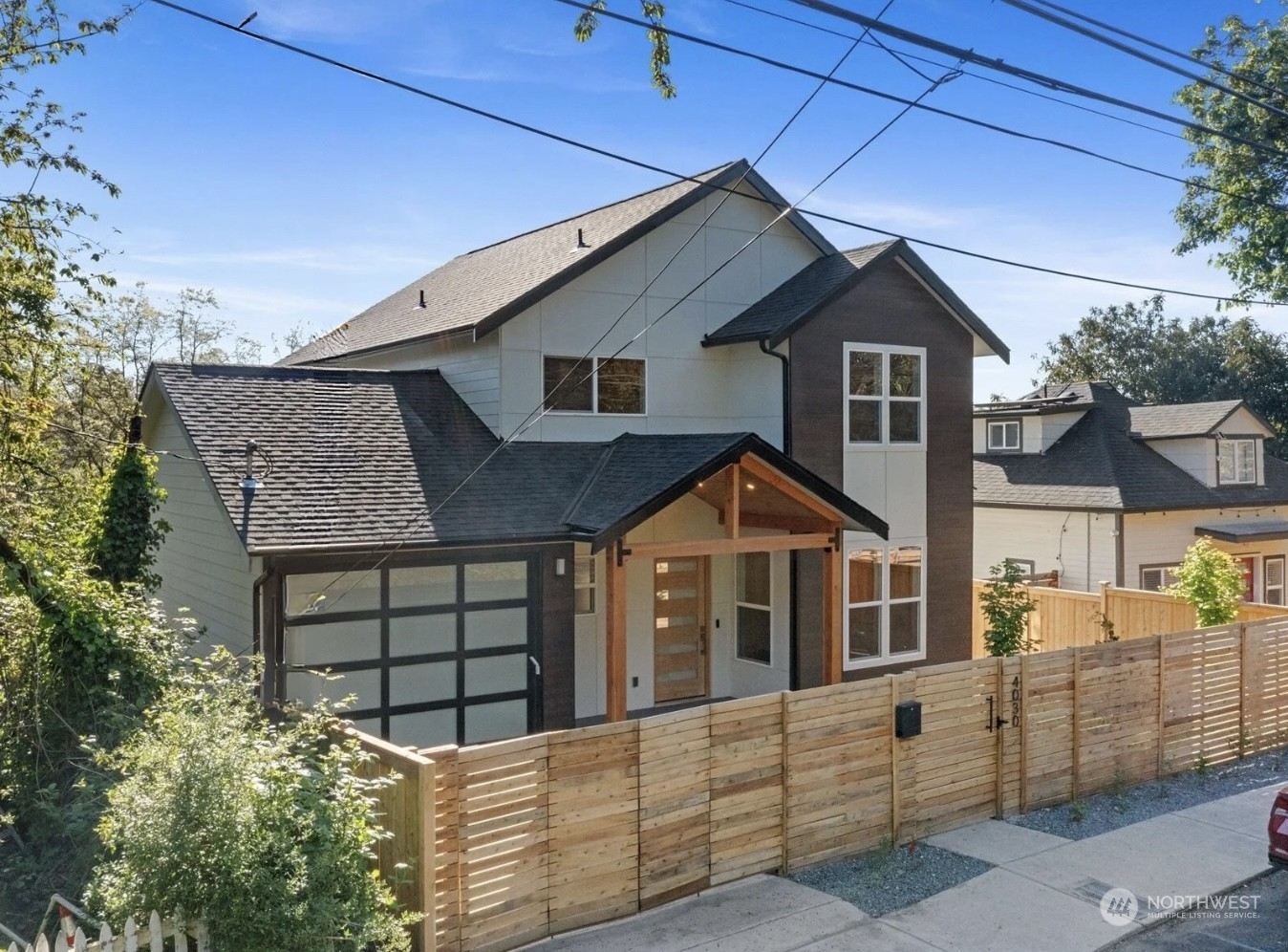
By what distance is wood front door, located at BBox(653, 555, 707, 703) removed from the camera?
1364 cm

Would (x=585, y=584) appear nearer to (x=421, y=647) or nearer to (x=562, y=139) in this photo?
(x=421, y=647)

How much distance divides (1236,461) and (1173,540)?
360 cm

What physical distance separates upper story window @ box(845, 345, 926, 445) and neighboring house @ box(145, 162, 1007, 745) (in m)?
0.04

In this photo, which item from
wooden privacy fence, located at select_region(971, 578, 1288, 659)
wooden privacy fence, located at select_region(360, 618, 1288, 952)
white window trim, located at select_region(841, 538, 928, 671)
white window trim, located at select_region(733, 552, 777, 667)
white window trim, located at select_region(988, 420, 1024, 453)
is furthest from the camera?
white window trim, located at select_region(988, 420, 1024, 453)

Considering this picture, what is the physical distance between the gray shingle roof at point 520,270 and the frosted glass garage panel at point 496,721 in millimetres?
4658

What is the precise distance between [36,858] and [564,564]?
583 centimetres

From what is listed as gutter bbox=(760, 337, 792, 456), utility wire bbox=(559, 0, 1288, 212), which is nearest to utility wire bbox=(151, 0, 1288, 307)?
utility wire bbox=(559, 0, 1288, 212)

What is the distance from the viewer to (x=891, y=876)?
8.36m

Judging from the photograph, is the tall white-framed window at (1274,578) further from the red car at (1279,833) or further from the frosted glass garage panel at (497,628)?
the frosted glass garage panel at (497,628)

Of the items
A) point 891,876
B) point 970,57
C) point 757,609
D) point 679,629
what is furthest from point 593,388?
point 891,876

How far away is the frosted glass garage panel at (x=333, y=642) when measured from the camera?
33.3ft

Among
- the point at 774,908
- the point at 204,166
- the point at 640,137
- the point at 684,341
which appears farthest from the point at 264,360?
the point at 774,908

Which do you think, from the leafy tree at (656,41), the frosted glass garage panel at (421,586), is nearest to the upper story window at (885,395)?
the frosted glass garage panel at (421,586)

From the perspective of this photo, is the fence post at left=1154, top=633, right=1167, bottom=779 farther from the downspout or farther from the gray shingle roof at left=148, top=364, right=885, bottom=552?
the downspout
